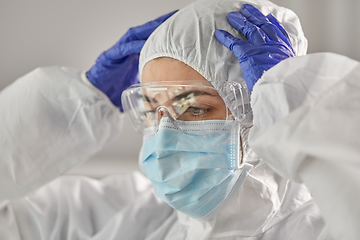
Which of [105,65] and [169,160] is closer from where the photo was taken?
[169,160]

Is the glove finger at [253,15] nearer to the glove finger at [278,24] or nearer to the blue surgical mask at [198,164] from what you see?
the glove finger at [278,24]

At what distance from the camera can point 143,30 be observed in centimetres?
131

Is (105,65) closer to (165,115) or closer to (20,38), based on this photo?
(165,115)

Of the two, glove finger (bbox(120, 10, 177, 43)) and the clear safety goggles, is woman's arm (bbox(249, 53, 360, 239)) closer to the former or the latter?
the clear safety goggles

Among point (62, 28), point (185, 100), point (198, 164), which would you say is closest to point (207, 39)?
point (185, 100)

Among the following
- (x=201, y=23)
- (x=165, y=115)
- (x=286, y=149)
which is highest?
(x=201, y=23)

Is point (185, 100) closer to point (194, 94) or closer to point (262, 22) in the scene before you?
point (194, 94)

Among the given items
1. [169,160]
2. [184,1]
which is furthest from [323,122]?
[184,1]

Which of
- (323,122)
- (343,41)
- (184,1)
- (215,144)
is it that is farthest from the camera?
(184,1)

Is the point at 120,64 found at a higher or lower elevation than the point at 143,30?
lower

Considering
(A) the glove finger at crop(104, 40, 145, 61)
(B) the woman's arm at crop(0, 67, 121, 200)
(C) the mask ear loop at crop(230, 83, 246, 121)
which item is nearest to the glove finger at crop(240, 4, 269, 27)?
(C) the mask ear loop at crop(230, 83, 246, 121)

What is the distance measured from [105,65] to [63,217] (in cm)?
76

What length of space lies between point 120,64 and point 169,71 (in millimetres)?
540

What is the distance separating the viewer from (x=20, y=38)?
1.86 m
